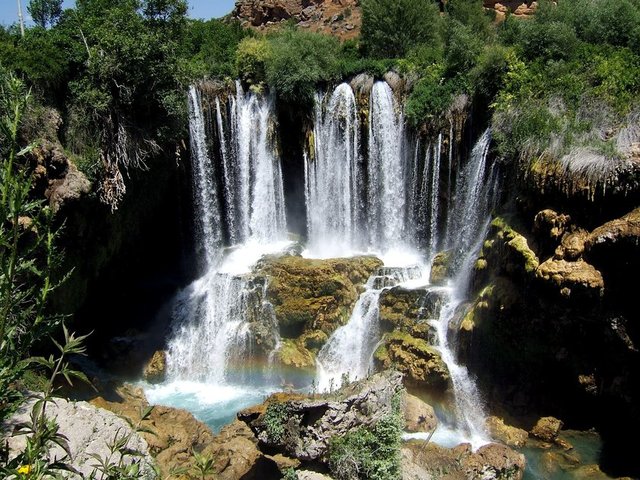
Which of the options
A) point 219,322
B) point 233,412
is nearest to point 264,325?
point 219,322

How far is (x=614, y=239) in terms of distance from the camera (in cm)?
1027

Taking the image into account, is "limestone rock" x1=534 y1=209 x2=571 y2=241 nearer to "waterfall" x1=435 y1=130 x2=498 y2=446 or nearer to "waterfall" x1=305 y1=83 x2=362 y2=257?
"waterfall" x1=435 y1=130 x2=498 y2=446

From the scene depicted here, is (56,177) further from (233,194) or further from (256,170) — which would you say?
(256,170)

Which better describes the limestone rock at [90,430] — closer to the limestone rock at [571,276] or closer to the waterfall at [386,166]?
the limestone rock at [571,276]

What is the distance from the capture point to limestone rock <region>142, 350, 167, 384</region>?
15.1m

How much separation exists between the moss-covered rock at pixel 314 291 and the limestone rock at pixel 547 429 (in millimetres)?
5535

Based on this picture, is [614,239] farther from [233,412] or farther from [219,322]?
[219,322]

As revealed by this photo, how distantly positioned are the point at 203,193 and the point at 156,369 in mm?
6394

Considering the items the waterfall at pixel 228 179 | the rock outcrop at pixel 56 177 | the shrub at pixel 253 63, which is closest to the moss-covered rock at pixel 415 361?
the rock outcrop at pixel 56 177

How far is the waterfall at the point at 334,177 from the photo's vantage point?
62.6 ft

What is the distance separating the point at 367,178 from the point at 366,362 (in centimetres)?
731

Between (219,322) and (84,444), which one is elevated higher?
(84,444)

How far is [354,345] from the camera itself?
14625mm

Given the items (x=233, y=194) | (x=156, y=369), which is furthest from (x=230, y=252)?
(x=156, y=369)
